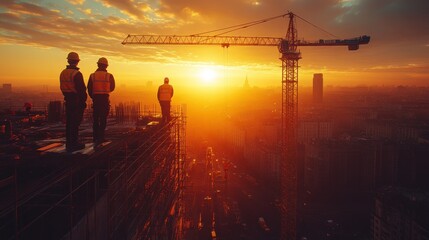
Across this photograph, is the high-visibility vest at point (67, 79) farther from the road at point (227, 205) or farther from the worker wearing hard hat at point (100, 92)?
the road at point (227, 205)

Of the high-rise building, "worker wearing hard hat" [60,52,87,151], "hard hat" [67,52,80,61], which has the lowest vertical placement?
the high-rise building

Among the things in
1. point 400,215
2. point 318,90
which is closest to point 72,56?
point 400,215

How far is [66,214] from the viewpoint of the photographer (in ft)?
7.82

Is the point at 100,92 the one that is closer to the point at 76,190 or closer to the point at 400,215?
the point at 76,190

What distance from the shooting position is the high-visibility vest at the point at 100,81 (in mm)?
3834

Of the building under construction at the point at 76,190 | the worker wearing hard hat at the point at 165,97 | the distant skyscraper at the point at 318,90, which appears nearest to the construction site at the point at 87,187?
the building under construction at the point at 76,190

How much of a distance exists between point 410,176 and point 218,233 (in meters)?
13.3

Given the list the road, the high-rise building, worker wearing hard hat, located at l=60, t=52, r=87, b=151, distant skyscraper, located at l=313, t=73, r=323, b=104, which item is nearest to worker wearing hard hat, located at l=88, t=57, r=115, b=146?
worker wearing hard hat, located at l=60, t=52, r=87, b=151

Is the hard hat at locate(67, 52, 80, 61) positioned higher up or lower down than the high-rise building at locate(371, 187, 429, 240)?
higher up

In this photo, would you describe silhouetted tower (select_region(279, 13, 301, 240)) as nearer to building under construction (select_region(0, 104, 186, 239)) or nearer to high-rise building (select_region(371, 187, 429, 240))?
high-rise building (select_region(371, 187, 429, 240))

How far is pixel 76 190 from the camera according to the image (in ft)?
6.98

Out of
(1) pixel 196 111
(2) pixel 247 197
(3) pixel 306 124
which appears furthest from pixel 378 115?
(2) pixel 247 197

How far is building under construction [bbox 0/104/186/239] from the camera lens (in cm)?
196

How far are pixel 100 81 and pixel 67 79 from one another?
55 centimetres
